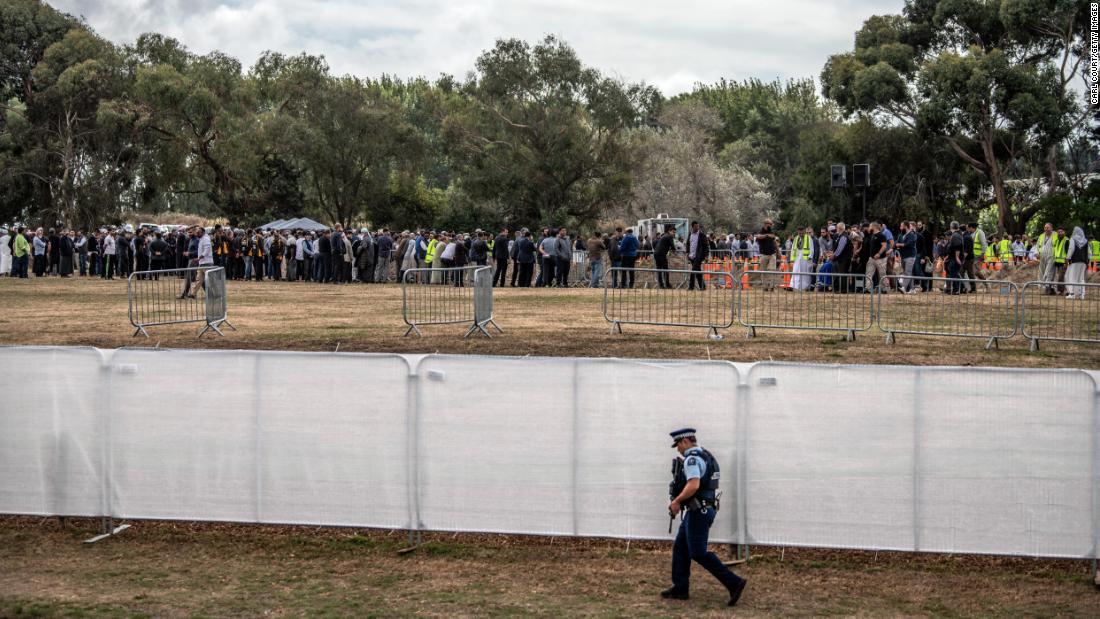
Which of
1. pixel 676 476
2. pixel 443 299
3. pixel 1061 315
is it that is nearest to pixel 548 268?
pixel 443 299

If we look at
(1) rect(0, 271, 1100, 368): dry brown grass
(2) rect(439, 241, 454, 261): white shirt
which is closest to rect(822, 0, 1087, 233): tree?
(2) rect(439, 241, 454, 261): white shirt

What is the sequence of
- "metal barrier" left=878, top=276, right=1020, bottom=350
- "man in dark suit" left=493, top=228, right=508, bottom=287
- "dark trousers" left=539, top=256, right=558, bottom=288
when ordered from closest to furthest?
"metal barrier" left=878, top=276, right=1020, bottom=350
"man in dark suit" left=493, top=228, right=508, bottom=287
"dark trousers" left=539, top=256, right=558, bottom=288

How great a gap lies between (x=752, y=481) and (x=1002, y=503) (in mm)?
1871

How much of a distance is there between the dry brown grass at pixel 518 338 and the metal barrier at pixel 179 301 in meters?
0.31

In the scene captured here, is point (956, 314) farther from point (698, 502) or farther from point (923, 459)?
point (698, 502)

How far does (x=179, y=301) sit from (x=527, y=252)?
445 inches

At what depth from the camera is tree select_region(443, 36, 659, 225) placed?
5991 cm

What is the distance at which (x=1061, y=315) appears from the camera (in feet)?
60.1

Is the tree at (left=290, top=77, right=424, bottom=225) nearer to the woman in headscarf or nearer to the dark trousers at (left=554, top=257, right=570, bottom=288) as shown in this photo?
the dark trousers at (left=554, top=257, right=570, bottom=288)

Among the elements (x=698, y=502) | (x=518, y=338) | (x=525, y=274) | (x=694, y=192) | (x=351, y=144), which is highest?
(x=351, y=144)

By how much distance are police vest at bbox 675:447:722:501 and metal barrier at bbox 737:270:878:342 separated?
902cm

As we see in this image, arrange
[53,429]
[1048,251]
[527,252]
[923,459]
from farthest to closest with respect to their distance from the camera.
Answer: [527,252] → [1048,251] → [53,429] → [923,459]

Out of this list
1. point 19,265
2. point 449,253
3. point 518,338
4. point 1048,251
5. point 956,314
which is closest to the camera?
point 956,314

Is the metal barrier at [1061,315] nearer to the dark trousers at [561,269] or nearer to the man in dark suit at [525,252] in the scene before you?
the man in dark suit at [525,252]
